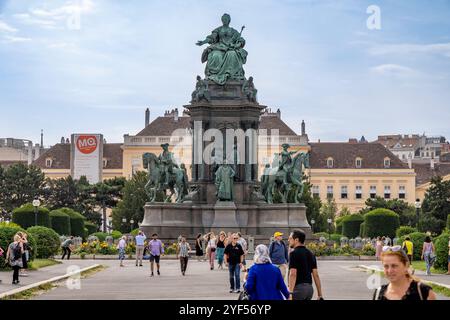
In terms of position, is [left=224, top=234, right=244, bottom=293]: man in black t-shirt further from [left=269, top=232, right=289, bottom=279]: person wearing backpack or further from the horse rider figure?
the horse rider figure

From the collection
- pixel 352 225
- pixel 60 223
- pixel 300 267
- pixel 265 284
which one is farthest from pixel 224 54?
pixel 265 284

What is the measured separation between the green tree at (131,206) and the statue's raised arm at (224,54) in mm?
44449

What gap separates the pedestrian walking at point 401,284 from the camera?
9.69 metres

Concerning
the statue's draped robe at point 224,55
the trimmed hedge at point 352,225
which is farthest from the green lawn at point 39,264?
the trimmed hedge at point 352,225

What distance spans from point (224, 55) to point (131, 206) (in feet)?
155

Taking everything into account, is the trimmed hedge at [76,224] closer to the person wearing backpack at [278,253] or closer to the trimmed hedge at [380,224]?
the trimmed hedge at [380,224]

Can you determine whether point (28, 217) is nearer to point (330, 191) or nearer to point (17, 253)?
point (17, 253)

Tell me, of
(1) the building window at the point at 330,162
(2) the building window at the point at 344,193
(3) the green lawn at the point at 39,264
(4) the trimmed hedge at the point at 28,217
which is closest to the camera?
(3) the green lawn at the point at 39,264

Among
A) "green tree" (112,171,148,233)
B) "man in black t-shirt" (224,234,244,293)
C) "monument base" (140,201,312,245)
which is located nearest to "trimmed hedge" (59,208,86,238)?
"green tree" (112,171,148,233)

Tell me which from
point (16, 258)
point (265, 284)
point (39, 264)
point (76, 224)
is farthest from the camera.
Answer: point (76, 224)

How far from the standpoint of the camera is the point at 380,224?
241 ft

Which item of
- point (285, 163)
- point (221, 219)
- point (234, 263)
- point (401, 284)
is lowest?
point (234, 263)
